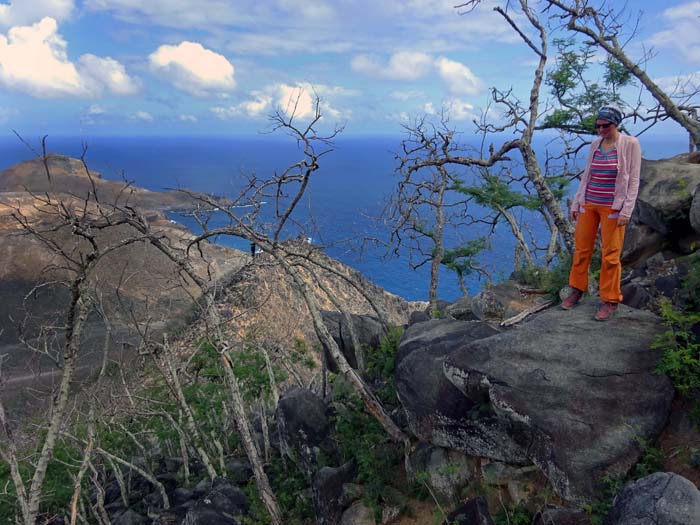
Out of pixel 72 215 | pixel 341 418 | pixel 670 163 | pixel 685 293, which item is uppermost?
pixel 670 163

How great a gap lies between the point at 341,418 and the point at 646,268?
5.83 metres

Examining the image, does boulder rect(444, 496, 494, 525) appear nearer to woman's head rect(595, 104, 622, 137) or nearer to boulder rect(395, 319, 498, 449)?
boulder rect(395, 319, 498, 449)

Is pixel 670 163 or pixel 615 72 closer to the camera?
pixel 670 163

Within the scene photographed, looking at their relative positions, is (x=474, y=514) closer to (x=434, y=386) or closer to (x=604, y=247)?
(x=434, y=386)

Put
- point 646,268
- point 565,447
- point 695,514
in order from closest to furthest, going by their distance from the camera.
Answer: point 695,514 → point 565,447 → point 646,268

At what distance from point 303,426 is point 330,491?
1.86 meters

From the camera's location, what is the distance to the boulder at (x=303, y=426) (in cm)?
938

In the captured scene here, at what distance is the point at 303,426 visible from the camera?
9625 mm

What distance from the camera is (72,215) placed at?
21.4 feet

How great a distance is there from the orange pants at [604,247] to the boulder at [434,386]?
5.19ft

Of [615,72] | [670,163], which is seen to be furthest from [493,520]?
[615,72]

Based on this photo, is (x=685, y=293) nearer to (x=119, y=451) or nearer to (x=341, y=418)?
(x=341, y=418)

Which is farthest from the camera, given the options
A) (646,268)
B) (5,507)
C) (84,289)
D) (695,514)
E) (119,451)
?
(119,451)

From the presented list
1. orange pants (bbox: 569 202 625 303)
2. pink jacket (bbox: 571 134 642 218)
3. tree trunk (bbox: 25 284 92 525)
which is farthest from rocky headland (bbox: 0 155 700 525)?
pink jacket (bbox: 571 134 642 218)
